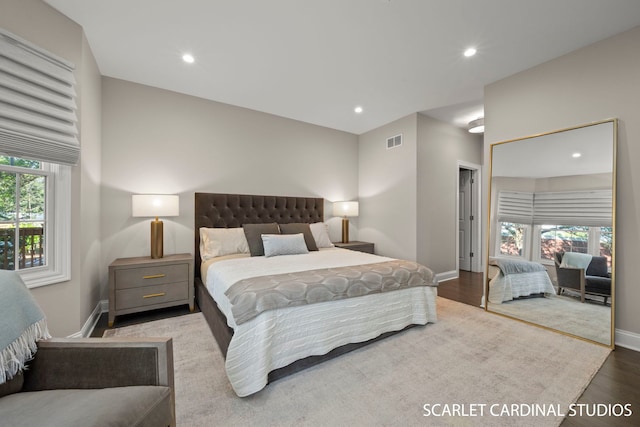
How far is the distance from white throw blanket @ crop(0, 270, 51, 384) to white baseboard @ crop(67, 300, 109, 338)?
4.40 feet

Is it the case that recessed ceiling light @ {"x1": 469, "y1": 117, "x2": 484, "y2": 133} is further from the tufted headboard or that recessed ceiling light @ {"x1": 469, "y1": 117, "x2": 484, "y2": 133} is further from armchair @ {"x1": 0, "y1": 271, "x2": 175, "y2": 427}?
armchair @ {"x1": 0, "y1": 271, "x2": 175, "y2": 427}

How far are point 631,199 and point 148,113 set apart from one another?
5010 mm

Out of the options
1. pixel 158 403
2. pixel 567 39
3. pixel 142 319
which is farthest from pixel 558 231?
pixel 142 319

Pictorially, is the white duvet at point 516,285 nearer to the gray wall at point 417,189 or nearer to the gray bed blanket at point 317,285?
the gray bed blanket at point 317,285

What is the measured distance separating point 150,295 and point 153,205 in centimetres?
A: 98

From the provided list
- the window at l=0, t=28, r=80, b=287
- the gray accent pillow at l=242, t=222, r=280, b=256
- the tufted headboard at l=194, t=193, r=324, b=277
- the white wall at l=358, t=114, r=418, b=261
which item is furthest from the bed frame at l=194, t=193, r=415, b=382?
the window at l=0, t=28, r=80, b=287

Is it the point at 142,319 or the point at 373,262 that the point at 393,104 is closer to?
the point at 373,262

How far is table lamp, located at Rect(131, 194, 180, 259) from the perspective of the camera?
9.30 feet

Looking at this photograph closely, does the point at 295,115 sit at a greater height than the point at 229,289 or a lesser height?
greater

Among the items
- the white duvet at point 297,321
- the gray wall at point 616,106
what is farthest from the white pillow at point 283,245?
the gray wall at point 616,106

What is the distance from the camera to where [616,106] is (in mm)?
2266

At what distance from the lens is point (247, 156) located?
3.83m

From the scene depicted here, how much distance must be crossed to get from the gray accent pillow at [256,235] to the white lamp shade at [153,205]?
34.7 inches

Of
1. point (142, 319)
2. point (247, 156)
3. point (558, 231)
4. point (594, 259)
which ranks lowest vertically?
point (142, 319)
